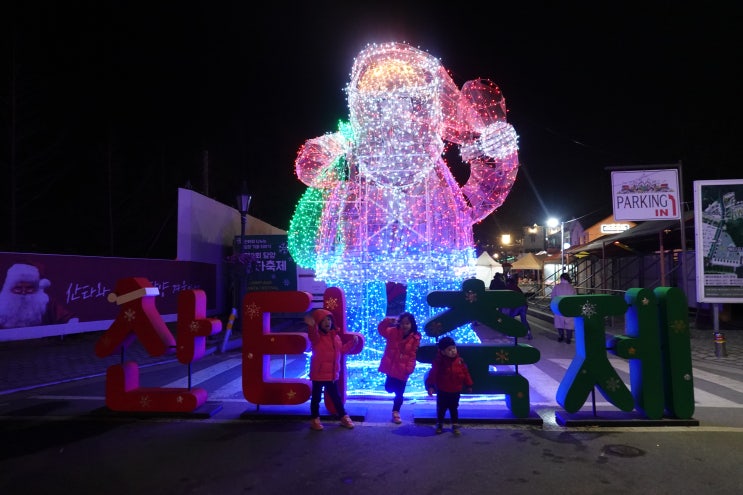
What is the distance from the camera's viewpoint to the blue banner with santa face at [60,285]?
11000 mm

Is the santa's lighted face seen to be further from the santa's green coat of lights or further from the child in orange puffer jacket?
the child in orange puffer jacket

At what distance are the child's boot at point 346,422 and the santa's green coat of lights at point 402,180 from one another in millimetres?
1558

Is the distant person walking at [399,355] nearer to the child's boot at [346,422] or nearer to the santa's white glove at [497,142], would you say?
the child's boot at [346,422]

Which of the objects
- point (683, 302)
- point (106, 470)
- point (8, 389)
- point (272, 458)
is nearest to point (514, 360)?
point (683, 302)

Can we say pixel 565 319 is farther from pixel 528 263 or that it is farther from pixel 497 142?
pixel 528 263

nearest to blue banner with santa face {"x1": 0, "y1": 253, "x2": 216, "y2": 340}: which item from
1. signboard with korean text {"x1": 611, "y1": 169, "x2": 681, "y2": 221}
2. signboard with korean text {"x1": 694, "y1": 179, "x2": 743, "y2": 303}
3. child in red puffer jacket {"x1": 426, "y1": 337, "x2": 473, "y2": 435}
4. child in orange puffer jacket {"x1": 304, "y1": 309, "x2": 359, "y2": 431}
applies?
child in orange puffer jacket {"x1": 304, "y1": 309, "x2": 359, "y2": 431}

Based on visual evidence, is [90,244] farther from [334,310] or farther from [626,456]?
[626,456]

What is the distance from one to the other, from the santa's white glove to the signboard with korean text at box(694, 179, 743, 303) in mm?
5036

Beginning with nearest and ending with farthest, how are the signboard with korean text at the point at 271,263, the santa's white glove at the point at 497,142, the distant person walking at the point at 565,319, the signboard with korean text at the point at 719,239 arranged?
the santa's white glove at the point at 497,142, the signboard with korean text at the point at 719,239, the distant person walking at the point at 565,319, the signboard with korean text at the point at 271,263

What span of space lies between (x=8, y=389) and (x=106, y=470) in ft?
14.7

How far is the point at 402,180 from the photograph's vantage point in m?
6.61

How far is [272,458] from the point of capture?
4574 millimetres

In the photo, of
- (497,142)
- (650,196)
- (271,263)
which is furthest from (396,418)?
(271,263)

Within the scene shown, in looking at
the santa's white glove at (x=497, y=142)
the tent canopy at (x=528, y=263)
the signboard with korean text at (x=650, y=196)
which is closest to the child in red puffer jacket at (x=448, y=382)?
the santa's white glove at (x=497, y=142)
